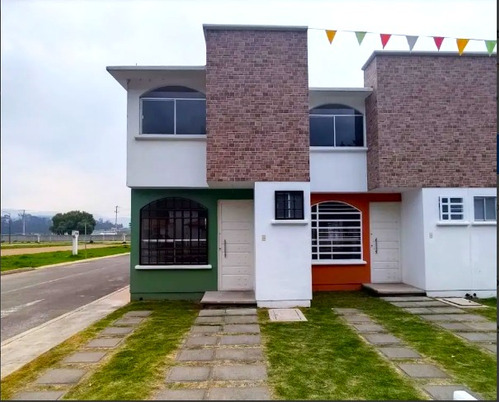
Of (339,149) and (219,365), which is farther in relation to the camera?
(339,149)

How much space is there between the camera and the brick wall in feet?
26.1

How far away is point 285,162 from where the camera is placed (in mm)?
8023

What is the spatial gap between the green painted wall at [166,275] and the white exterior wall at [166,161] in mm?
397

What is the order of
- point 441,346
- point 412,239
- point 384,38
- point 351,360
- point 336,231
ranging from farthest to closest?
point 336,231, point 412,239, point 384,38, point 441,346, point 351,360

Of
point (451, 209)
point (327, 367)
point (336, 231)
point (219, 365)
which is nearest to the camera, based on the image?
point (327, 367)

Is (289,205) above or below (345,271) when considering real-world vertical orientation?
above

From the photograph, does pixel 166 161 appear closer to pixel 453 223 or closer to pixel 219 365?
pixel 219 365

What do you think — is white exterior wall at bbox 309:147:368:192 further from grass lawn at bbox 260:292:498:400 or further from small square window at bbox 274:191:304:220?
grass lawn at bbox 260:292:498:400

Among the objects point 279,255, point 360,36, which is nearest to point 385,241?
point 279,255

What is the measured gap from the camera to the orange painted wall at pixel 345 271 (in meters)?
9.94

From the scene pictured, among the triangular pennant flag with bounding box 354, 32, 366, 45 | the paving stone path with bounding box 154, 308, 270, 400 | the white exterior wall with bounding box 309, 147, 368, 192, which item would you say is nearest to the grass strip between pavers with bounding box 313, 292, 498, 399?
the paving stone path with bounding box 154, 308, 270, 400

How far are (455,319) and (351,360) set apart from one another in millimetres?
3118

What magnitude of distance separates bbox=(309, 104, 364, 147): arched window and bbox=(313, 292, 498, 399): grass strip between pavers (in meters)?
3.85

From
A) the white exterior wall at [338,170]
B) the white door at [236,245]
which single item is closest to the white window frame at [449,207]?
the white exterior wall at [338,170]
